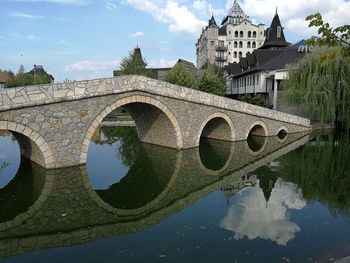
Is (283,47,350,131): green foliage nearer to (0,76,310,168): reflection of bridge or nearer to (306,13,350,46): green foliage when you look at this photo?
(0,76,310,168): reflection of bridge

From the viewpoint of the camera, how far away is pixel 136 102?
1403 centimetres

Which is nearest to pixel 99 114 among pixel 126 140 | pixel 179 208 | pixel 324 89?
pixel 179 208

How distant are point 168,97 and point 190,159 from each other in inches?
116

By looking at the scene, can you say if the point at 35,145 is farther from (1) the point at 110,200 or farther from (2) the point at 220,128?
(2) the point at 220,128

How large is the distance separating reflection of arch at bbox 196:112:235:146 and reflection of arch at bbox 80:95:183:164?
2206 millimetres

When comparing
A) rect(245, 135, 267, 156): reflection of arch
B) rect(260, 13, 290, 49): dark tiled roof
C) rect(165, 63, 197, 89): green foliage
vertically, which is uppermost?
rect(260, 13, 290, 49): dark tiled roof

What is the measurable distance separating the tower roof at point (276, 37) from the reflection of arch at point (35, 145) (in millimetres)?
35538

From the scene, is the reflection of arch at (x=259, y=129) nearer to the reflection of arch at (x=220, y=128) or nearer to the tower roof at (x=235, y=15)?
the reflection of arch at (x=220, y=128)

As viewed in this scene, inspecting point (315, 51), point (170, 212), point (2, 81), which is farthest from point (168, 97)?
point (2, 81)

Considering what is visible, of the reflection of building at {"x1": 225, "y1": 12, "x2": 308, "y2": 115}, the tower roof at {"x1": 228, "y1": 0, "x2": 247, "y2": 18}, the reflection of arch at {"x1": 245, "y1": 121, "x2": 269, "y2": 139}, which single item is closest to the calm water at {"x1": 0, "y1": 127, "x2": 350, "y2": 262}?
the reflection of arch at {"x1": 245, "y1": 121, "x2": 269, "y2": 139}

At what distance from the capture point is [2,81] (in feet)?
211

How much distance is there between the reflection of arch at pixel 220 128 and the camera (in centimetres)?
1762

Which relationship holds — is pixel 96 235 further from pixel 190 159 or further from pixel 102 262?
pixel 190 159

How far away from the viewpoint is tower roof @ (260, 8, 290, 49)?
41625 millimetres
